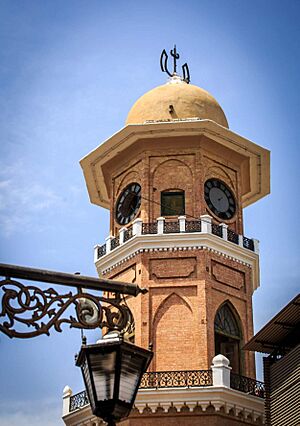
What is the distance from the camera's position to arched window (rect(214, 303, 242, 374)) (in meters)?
29.2

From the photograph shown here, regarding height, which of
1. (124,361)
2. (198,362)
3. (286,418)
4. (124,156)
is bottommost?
(124,361)

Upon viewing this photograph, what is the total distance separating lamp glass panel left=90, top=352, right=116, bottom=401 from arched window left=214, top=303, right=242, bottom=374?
2215 cm

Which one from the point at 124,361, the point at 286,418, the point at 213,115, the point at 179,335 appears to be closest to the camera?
the point at 124,361

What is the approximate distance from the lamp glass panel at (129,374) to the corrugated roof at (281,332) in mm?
17417

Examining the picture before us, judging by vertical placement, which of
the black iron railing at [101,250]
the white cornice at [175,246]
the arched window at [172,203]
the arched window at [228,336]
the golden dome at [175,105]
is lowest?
the arched window at [228,336]

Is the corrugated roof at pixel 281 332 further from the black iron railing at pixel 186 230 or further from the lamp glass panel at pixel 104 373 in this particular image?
the lamp glass panel at pixel 104 373

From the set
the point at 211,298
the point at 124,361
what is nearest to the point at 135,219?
the point at 211,298

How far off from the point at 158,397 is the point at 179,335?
2418 millimetres

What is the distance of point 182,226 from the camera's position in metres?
29.8

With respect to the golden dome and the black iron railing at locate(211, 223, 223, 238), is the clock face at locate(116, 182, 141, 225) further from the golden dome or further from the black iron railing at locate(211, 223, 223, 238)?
the black iron railing at locate(211, 223, 223, 238)

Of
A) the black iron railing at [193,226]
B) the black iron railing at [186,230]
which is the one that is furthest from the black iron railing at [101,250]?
the black iron railing at [193,226]

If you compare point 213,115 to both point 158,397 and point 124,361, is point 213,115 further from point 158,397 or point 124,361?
point 124,361

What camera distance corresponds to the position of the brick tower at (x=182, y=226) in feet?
93.1

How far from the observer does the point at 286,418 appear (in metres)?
24.0
